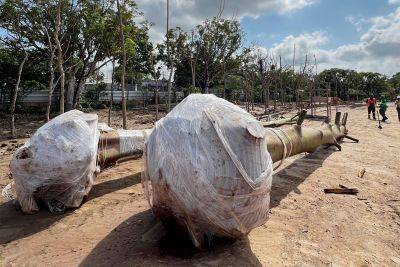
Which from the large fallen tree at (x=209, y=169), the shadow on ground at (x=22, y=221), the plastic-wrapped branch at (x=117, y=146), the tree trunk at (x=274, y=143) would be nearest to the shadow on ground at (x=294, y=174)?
the tree trunk at (x=274, y=143)

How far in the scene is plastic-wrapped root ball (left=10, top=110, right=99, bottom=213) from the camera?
4.20m

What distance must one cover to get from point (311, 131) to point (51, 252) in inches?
182

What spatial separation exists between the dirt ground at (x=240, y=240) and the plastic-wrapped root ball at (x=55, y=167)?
0.18 meters

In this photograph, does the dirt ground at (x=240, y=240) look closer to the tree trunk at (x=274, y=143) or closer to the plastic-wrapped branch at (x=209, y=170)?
the plastic-wrapped branch at (x=209, y=170)

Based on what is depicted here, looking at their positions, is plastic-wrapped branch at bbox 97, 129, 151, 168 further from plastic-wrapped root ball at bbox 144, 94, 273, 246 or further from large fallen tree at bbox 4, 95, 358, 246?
plastic-wrapped root ball at bbox 144, 94, 273, 246

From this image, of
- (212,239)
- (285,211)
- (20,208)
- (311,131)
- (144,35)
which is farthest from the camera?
(144,35)

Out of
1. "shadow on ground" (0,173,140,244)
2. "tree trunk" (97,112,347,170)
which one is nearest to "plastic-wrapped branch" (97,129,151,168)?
"tree trunk" (97,112,347,170)

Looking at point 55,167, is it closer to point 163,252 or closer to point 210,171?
point 163,252

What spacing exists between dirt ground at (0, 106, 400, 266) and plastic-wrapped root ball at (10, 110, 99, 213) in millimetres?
176

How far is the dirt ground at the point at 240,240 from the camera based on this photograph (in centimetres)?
299

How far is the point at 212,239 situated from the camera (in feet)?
10.1

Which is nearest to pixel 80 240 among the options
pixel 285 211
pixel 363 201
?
pixel 285 211

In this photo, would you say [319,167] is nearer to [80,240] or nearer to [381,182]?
[381,182]

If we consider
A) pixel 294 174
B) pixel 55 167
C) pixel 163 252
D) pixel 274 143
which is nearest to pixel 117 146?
pixel 55 167
